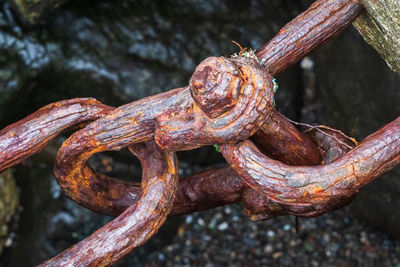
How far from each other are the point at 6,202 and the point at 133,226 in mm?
956

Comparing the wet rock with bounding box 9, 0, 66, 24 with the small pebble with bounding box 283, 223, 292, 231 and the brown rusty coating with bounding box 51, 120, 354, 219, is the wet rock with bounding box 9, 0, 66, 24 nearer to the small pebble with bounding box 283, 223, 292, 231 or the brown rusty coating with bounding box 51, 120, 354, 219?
the brown rusty coating with bounding box 51, 120, 354, 219

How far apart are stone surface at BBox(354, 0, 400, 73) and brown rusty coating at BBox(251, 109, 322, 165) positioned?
9.9 inches

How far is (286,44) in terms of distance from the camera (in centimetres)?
92

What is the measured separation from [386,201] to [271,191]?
1.02 meters

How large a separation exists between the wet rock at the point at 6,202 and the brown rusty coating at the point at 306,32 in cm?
113

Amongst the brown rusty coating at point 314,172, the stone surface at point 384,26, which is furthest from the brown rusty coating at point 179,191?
the stone surface at point 384,26

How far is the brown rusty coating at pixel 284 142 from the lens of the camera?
889 millimetres

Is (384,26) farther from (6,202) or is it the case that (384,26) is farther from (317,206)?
(6,202)

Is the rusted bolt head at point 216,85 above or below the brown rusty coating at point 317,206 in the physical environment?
above

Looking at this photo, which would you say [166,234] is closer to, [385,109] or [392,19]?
[385,109]

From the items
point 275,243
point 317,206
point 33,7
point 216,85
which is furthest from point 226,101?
point 275,243

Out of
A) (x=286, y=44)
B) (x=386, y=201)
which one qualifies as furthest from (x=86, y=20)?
(x=386, y=201)

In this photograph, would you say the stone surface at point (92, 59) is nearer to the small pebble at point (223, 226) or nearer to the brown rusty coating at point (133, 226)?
the small pebble at point (223, 226)

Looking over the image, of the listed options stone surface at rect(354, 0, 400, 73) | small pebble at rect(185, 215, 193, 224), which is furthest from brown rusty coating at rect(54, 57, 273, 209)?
small pebble at rect(185, 215, 193, 224)
